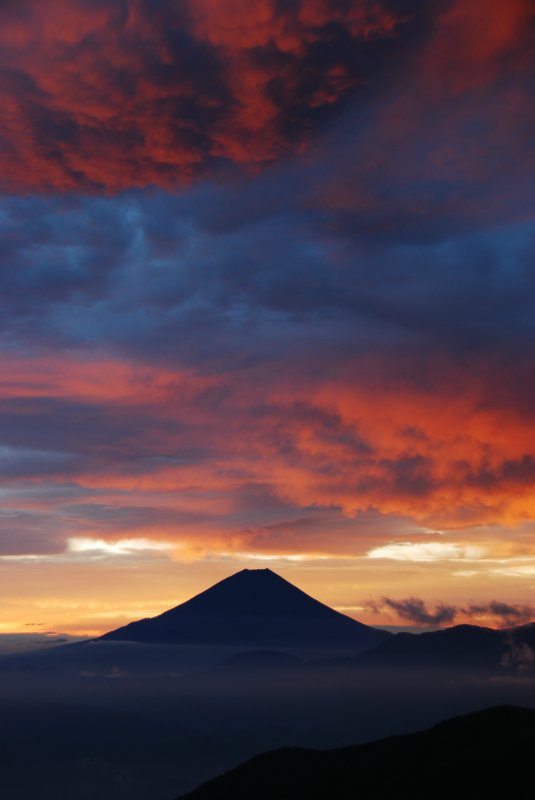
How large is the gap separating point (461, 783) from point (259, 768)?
5553 cm

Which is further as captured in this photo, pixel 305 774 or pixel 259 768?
pixel 259 768

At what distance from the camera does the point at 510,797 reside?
440ft

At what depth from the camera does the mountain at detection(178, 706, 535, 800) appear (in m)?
142

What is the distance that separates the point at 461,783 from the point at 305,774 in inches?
1478

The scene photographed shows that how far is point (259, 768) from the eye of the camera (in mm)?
182875

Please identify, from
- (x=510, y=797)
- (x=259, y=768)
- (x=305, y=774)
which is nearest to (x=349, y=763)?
(x=305, y=774)

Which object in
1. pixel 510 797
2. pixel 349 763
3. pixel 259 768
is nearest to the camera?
pixel 510 797

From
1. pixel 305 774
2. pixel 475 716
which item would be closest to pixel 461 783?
pixel 475 716

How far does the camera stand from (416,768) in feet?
502

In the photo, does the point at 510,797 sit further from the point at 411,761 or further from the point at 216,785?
the point at 216,785

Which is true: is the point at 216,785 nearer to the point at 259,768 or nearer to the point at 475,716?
the point at 259,768

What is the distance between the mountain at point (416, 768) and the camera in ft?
467

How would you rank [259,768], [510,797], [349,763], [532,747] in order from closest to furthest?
[510,797]
[532,747]
[349,763]
[259,768]

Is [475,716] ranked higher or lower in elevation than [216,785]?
higher
